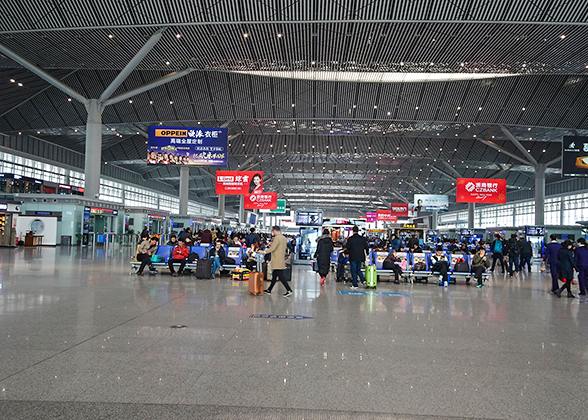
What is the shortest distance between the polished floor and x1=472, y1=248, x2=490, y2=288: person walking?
5071 mm

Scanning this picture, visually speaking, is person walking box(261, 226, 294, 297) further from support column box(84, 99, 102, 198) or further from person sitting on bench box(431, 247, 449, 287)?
support column box(84, 99, 102, 198)

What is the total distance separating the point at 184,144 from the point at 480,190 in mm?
19592

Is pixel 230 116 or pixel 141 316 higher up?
pixel 230 116

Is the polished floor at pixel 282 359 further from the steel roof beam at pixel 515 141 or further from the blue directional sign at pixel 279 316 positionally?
the steel roof beam at pixel 515 141

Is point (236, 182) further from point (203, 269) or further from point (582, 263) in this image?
point (582, 263)

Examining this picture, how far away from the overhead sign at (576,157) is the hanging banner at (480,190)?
41.7 ft

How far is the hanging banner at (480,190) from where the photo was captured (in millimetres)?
32594

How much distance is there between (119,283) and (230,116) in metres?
22.5

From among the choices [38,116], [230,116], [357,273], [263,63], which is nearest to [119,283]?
[357,273]

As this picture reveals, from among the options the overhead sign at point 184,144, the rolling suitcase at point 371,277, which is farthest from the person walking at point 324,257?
the overhead sign at point 184,144

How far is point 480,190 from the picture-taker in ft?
108

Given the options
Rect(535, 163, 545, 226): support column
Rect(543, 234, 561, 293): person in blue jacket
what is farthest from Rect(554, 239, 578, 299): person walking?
Rect(535, 163, 545, 226): support column

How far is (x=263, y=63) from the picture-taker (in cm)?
2470

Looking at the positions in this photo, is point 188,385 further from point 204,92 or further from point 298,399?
point 204,92
